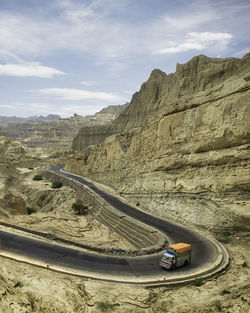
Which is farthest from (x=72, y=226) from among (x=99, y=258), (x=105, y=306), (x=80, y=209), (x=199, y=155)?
(x=199, y=155)

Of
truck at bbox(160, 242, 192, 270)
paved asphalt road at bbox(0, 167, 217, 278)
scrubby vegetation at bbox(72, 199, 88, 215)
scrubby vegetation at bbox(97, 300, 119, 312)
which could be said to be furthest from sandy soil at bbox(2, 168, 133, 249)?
scrubby vegetation at bbox(97, 300, 119, 312)

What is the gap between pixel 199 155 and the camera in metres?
23.6

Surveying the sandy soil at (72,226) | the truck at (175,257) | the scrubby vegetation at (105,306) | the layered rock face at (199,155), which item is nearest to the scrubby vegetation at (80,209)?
the sandy soil at (72,226)

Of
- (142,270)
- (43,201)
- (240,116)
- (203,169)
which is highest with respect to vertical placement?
(240,116)

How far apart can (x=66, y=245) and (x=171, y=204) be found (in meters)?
12.5

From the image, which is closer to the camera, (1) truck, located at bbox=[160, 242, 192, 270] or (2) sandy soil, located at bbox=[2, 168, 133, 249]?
(1) truck, located at bbox=[160, 242, 192, 270]

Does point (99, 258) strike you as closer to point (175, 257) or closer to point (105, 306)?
point (175, 257)

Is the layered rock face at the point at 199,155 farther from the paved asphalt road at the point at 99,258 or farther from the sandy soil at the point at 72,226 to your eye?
the sandy soil at the point at 72,226

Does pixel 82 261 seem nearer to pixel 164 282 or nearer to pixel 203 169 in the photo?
pixel 164 282

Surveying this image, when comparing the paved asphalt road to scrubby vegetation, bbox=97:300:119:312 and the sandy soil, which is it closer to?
the sandy soil

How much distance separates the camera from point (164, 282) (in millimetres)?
Result: 12609

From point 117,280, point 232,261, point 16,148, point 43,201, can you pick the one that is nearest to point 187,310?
point 117,280

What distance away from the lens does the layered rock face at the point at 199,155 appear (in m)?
19.5

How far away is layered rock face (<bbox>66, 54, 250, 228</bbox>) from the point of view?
63.8 feet
